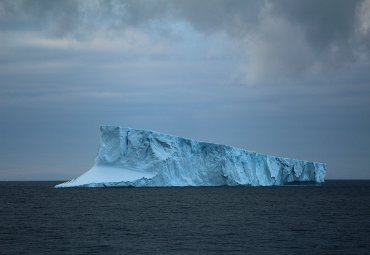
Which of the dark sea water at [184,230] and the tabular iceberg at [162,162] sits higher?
the tabular iceberg at [162,162]

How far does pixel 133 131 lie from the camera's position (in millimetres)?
55938

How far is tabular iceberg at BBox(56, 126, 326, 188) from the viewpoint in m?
56.0

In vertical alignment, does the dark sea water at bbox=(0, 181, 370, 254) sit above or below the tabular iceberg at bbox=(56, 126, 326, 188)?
below

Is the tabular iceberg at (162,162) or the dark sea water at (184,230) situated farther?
the tabular iceberg at (162,162)

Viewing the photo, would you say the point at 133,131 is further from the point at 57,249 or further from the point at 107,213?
the point at 57,249

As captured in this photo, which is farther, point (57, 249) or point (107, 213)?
point (107, 213)

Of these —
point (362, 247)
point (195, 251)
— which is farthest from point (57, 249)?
point (362, 247)

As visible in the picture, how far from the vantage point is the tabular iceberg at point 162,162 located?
5603 centimetres

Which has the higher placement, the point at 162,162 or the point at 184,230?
the point at 162,162

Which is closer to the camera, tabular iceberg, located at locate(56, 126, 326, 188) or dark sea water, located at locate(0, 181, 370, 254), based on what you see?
dark sea water, located at locate(0, 181, 370, 254)

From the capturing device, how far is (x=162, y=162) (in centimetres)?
5628

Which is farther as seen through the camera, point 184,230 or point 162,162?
point 162,162

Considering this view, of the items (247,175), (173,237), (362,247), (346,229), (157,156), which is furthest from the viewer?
(247,175)

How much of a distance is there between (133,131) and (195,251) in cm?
3454
